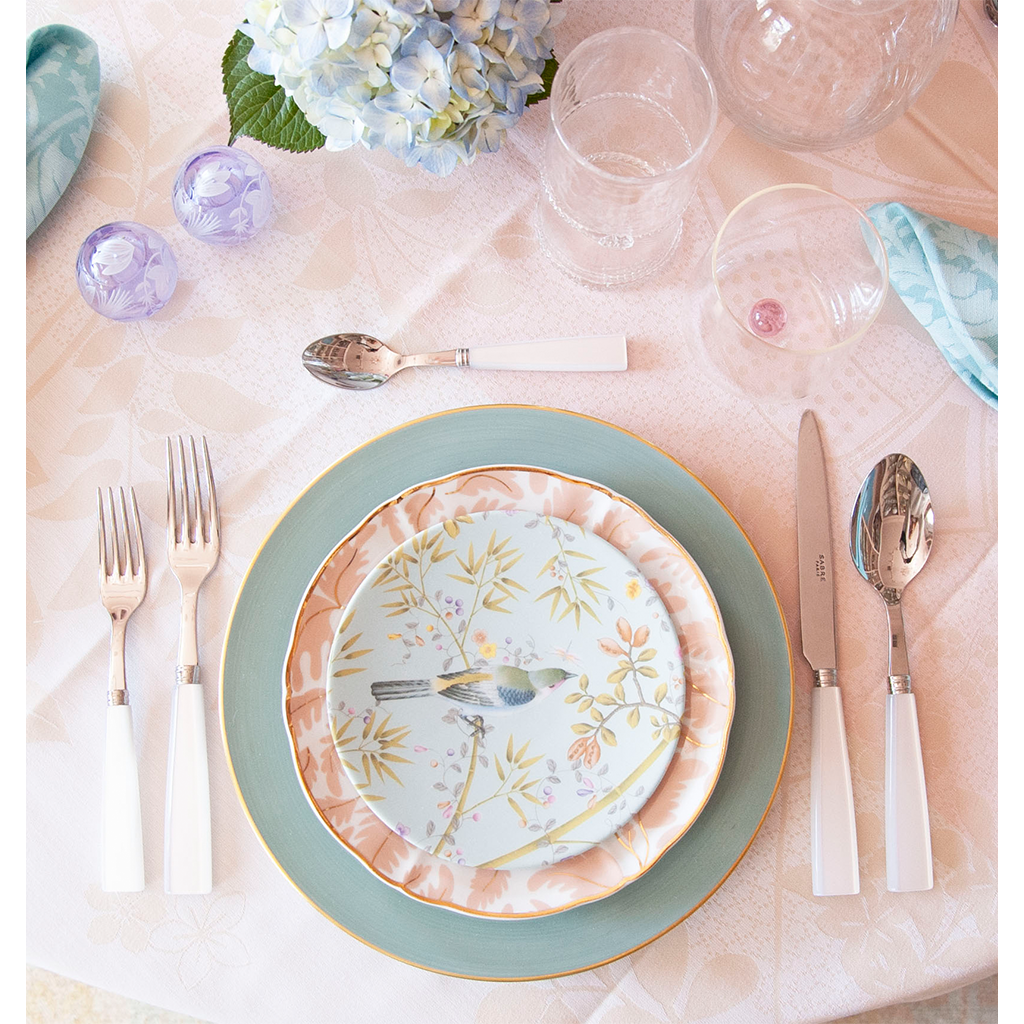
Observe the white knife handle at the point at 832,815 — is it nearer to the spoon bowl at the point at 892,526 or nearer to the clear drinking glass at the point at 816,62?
the spoon bowl at the point at 892,526

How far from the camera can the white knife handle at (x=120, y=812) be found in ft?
1.94

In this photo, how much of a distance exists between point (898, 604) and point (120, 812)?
0.61 metres

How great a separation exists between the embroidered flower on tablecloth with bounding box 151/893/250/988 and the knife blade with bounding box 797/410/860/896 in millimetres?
427

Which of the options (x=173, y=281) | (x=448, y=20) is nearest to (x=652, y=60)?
(x=448, y=20)

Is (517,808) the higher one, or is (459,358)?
(459,358)

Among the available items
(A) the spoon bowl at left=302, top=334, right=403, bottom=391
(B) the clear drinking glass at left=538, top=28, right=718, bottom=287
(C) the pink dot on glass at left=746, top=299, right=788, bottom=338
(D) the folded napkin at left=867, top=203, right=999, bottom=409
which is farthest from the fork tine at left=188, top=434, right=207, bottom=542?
(D) the folded napkin at left=867, top=203, right=999, bottom=409

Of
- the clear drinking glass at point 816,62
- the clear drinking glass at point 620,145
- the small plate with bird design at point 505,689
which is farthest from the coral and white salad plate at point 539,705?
the clear drinking glass at point 816,62

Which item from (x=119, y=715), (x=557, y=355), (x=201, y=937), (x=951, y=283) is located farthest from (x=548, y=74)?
(x=201, y=937)

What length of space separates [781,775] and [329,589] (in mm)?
351

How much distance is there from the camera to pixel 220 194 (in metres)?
0.64

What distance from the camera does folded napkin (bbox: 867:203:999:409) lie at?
0.63 metres

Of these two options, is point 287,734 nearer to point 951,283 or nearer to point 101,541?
point 101,541

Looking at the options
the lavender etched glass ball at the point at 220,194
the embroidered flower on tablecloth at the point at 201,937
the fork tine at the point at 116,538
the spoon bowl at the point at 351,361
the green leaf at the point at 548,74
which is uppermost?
the green leaf at the point at 548,74

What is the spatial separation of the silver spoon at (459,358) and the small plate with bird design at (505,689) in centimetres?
15
